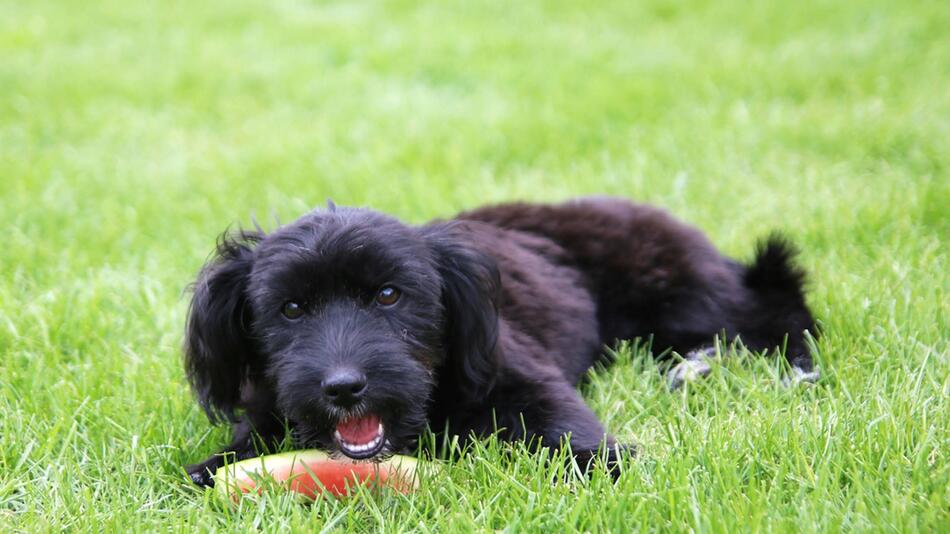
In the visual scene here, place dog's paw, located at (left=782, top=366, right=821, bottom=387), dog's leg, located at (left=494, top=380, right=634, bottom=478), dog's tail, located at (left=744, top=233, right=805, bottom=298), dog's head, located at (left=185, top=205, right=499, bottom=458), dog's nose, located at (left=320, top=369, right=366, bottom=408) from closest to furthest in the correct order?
dog's nose, located at (left=320, top=369, right=366, bottom=408), dog's head, located at (left=185, top=205, right=499, bottom=458), dog's leg, located at (left=494, top=380, right=634, bottom=478), dog's paw, located at (left=782, top=366, right=821, bottom=387), dog's tail, located at (left=744, top=233, right=805, bottom=298)

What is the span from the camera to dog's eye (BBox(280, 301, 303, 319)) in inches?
117

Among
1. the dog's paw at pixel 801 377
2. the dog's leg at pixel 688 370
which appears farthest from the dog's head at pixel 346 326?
the dog's paw at pixel 801 377

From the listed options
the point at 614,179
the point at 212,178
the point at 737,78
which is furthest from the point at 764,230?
the point at 212,178

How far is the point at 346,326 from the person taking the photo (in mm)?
2842

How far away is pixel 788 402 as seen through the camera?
323cm

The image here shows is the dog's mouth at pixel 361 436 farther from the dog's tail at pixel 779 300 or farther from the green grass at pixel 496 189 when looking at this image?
the dog's tail at pixel 779 300

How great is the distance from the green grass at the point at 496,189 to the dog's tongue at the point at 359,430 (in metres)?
0.19

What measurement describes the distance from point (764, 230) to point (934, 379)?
1.99 m

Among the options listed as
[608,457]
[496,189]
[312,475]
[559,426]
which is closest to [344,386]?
[312,475]

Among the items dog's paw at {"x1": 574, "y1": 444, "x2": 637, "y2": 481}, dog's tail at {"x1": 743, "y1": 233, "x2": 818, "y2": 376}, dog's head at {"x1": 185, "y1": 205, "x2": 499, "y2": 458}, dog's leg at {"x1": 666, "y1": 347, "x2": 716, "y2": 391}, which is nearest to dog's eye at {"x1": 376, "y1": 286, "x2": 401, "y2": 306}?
dog's head at {"x1": 185, "y1": 205, "x2": 499, "y2": 458}

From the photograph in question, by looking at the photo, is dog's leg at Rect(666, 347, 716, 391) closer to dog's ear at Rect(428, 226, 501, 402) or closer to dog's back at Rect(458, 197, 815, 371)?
dog's back at Rect(458, 197, 815, 371)

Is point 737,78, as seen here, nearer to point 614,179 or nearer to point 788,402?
point 614,179

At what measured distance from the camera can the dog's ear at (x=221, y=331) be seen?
313cm

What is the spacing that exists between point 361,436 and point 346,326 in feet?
1.15
